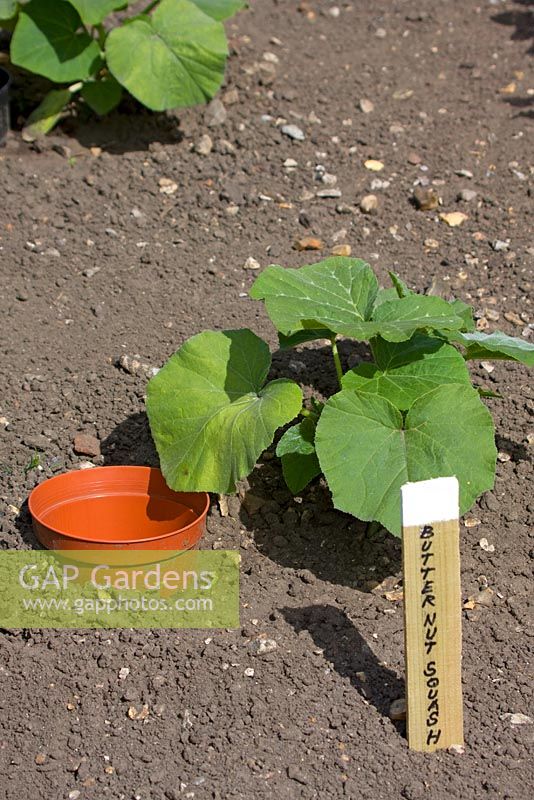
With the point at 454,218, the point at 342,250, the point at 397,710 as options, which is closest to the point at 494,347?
the point at 397,710

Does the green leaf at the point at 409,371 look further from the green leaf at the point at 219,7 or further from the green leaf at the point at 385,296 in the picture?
the green leaf at the point at 219,7

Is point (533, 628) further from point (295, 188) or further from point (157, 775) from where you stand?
point (295, 188)

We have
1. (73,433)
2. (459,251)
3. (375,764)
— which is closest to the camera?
(375,764)

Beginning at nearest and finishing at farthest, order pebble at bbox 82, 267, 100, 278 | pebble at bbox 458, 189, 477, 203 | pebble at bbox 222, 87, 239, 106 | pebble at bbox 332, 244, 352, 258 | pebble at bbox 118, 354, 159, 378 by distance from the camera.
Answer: pebble at bbox 118, 354, 159, 378, pebble at bbox 82, 267, 100, 278, pebble at bbox 332, 244, 352, 258, pebble at bbox 458, 189, 477, 203, pebble at bbox 222, 87, 239, 106

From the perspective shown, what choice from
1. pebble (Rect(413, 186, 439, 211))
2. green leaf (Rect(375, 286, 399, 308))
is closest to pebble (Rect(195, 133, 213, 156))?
pebble (Rect(413, 186, 439, 211))

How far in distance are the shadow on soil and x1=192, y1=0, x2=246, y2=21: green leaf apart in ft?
9.90

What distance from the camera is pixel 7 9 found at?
4.95 meters

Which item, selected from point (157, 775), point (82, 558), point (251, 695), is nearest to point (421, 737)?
point (251, 695)

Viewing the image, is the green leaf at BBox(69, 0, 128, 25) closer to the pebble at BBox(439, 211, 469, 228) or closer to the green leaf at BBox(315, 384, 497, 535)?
the pebble at BBox(439, 211, 469, 228)

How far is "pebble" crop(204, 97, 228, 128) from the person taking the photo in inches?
205

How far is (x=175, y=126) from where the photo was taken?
17.0 ft

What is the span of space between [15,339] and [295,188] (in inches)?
60.0

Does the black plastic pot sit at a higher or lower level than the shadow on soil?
higher

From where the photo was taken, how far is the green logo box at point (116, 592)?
10.2ft
